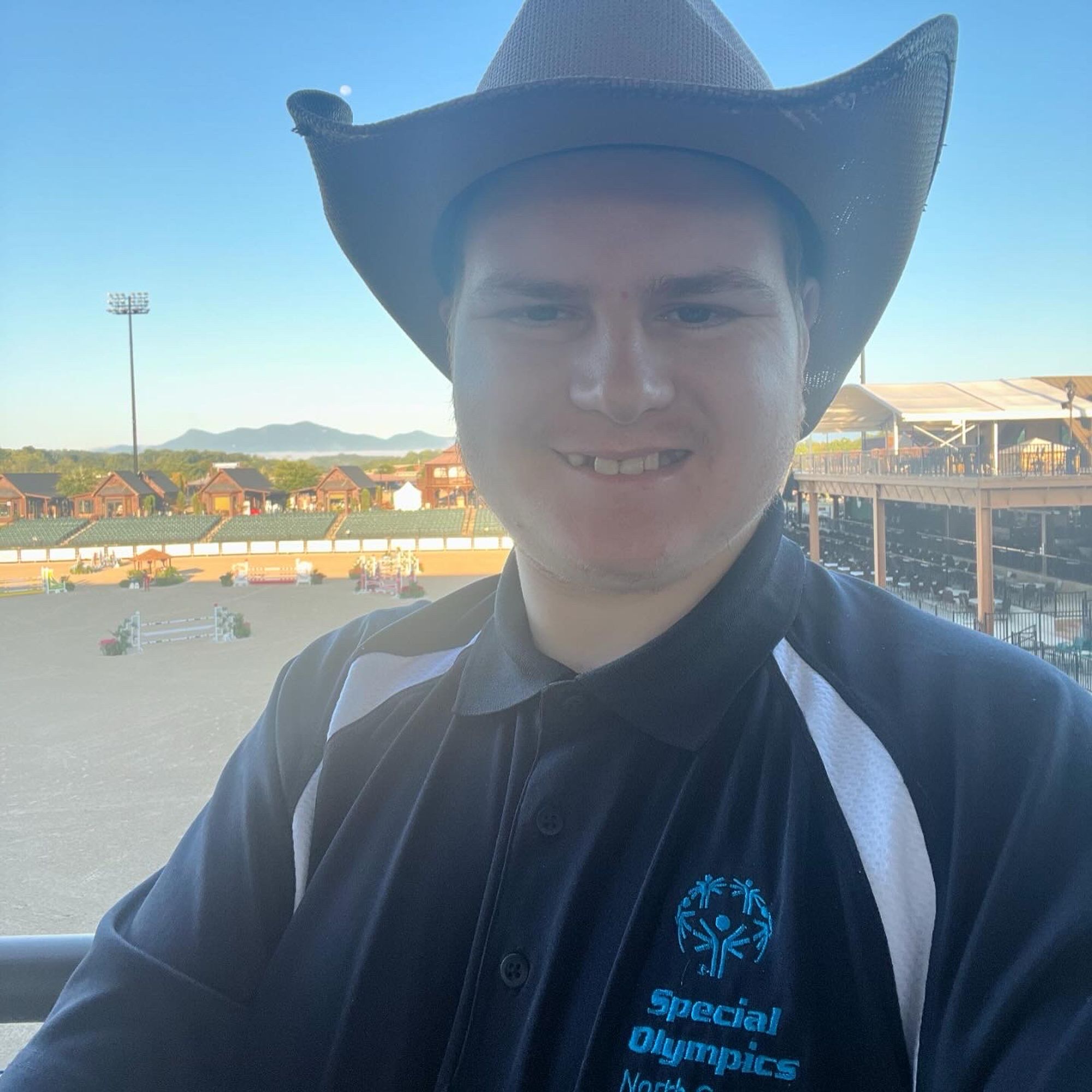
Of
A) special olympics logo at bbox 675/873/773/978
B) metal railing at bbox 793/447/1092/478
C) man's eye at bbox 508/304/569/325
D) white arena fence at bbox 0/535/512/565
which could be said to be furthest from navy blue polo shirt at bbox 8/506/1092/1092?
white arena fence at bbox 0/535/512/565

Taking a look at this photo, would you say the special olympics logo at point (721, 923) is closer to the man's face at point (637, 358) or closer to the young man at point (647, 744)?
the young man at point (647, 744)

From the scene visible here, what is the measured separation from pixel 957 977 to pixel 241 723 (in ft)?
6.00

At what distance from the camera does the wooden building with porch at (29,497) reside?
6.45 ft

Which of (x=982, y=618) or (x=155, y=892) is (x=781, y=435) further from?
(x=982, y=618)

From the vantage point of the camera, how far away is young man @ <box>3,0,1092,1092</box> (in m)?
0.46

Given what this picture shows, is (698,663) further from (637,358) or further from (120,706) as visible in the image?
(120,706)

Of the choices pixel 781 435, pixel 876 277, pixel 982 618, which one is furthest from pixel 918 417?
pixel 781 435

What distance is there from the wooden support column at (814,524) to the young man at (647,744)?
46.9 inches

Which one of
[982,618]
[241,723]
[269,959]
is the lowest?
[241,723]

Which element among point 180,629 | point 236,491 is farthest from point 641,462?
point 180,629

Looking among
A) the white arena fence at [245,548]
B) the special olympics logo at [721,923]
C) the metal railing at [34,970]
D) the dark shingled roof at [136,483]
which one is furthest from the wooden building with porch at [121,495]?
the special olympics logo at [721,923]

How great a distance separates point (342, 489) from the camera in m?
2.32

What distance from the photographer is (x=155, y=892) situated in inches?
27.4

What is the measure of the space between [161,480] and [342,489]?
450mm
